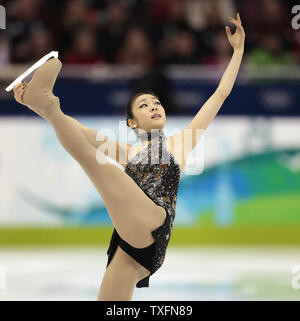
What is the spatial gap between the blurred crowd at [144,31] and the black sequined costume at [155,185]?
160 inches

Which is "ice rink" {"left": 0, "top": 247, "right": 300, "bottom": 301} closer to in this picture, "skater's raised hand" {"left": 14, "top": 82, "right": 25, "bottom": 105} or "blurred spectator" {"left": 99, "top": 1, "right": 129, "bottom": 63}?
"skater's raised hand" {"left": 14, "top": 82, "right": 25, "bottom": 105}

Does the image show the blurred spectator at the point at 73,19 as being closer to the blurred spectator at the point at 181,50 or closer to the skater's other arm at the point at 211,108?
the blurred spectator at the point at 181,50

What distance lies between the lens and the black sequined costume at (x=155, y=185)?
337 cm

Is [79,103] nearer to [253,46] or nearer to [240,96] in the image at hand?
[240,96]

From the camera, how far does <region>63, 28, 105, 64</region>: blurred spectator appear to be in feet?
24.7

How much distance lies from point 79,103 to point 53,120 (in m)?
4.00

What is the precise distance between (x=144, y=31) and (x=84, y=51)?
794mm

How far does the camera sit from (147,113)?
11.8 feet

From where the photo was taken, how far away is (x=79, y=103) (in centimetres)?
703

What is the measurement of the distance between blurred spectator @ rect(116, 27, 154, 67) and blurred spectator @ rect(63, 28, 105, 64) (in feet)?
0.88

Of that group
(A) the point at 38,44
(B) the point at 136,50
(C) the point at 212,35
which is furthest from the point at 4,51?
(C) the point at 212,35

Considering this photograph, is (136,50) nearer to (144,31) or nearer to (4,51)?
(144,31)

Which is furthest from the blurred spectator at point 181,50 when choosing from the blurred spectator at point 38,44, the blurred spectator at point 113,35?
the blurred spectator at point 38,44
